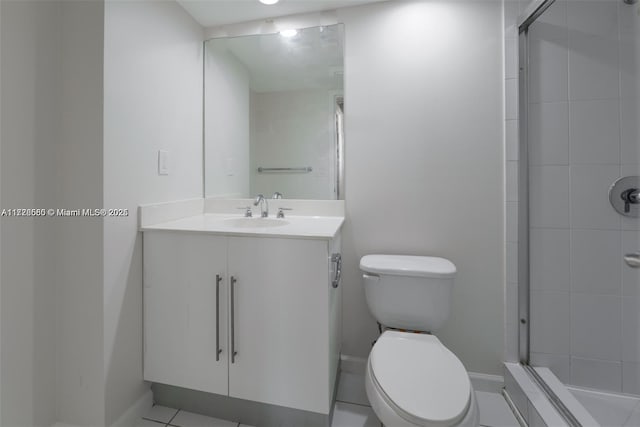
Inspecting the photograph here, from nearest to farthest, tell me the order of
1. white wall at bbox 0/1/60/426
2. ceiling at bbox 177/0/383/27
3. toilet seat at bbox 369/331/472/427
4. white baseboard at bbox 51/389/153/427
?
toilet seat at bbox 369/331/472/427 → white wall at bbox 0/1/60/426 → white baseboard at bbox 51/389/153/427 → ceiling at bbox 177/0/383/27

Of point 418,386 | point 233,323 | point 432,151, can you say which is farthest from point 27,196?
point 432,151

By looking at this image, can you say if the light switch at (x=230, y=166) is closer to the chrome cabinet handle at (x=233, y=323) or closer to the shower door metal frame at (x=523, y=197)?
the chrome cabinet handle at (x=233, y=323)

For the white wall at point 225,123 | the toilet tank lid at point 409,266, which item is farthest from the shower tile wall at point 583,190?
the white wall at point 225,123

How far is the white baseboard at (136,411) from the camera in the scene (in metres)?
1.28

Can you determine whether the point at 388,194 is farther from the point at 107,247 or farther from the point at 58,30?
the point at 58,30

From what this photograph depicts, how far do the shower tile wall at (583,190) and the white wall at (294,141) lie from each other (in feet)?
3.37

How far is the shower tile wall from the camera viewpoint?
4.25ft

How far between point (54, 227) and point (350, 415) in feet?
5.04

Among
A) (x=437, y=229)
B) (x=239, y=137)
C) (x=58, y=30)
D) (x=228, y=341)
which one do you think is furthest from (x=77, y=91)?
(x=437, y=229)

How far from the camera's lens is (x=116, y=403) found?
4.11ft

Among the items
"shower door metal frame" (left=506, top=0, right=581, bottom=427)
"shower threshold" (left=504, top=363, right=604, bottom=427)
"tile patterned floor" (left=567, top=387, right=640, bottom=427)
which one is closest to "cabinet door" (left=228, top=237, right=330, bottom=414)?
"shower threshold" (left=504, top=363, right=604, bottom=427)

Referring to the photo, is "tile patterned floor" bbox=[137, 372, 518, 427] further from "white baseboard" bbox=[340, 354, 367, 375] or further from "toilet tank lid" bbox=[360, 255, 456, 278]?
"toilet tank lid" bbox=[360, 255, 456, 278]

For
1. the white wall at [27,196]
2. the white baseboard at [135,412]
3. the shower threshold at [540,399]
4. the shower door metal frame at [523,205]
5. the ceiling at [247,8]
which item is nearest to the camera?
the white wall at [27,196]

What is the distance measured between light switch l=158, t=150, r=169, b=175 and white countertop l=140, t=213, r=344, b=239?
261mm
